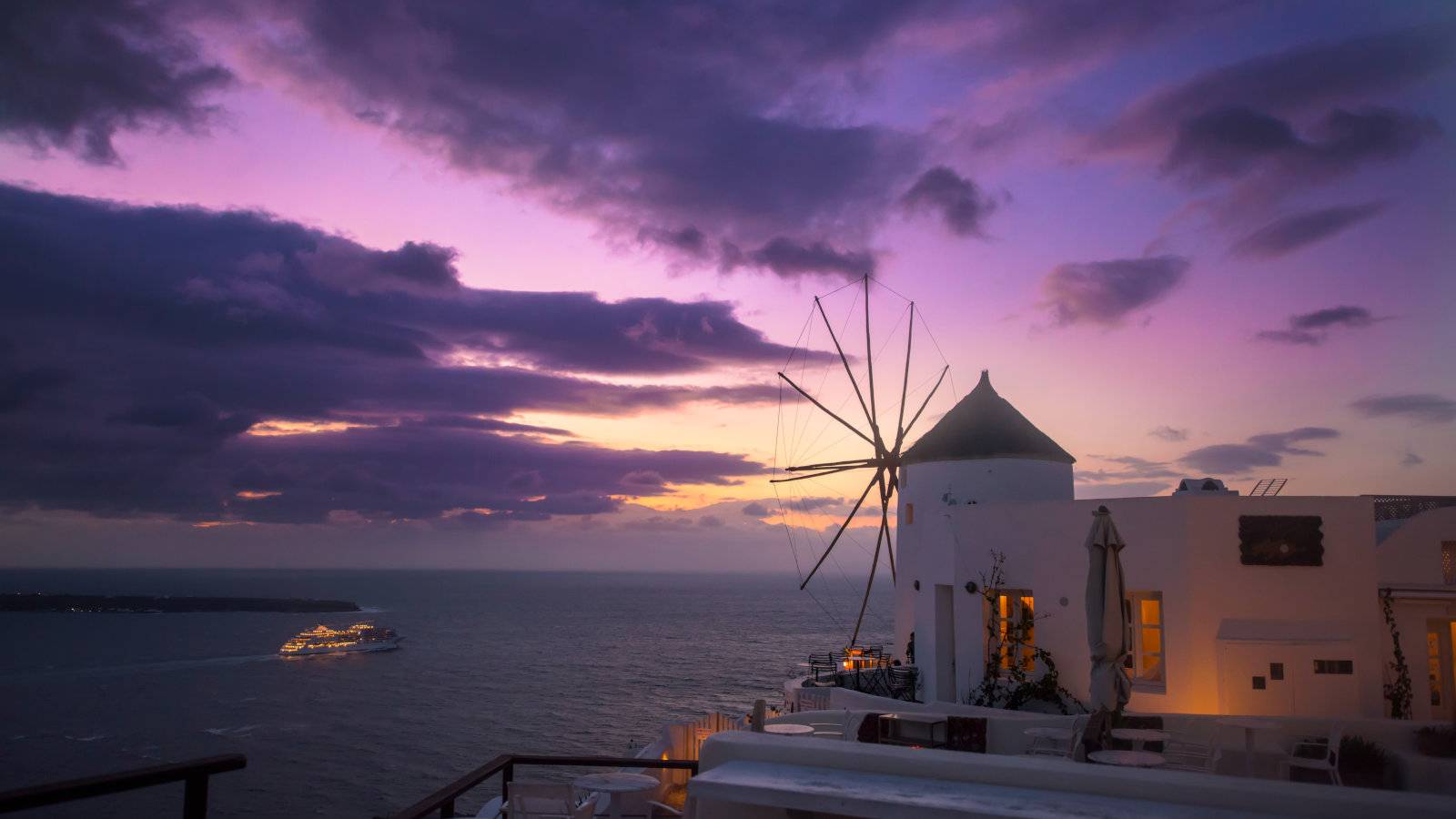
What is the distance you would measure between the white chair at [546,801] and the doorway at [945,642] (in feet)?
45.1

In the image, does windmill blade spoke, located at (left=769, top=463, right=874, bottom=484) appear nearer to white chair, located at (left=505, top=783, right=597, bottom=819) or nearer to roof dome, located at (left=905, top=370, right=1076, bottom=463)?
roof dome, located at (left=905, top=370, right=1076, bottom=463)

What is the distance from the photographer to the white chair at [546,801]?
7098mm

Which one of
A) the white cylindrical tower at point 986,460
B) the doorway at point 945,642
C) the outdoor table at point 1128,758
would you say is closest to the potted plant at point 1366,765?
the outdoor table at point 1128,758

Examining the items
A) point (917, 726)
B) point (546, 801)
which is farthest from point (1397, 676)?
point (546, 801)

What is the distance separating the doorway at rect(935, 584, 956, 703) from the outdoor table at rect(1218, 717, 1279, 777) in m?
7.72

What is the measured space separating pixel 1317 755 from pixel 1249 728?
154cm

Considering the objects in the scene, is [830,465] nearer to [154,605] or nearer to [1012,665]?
[1012,665]

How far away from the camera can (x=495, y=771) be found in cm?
689

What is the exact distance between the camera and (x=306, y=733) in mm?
56406

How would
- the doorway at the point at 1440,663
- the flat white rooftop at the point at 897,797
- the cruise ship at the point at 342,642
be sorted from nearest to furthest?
the flat white rooftop at the point at 897,797 < the doorway at the point at 1440,663 < the cruise ship at the point at 342,642

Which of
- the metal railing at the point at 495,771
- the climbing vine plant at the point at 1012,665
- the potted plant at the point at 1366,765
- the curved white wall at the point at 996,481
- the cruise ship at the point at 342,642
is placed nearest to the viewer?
the metal railing at the point at 495,771

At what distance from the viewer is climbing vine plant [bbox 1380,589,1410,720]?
14969 mm

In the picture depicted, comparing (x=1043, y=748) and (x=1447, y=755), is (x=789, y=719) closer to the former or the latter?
(x=1043, y=748)

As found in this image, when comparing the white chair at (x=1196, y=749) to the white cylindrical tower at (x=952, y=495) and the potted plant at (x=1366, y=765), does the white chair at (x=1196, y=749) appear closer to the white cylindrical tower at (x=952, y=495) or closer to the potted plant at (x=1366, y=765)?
the potted plant at (x=1366, y=765)
